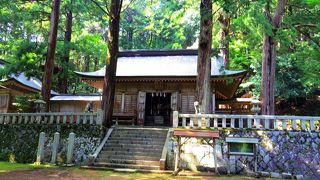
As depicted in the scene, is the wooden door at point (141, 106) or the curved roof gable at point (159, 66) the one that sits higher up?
the curved roof gable at point (159, 66)

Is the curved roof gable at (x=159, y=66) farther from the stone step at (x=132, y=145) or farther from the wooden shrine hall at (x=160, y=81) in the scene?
the stone step at (x=132, y=145)

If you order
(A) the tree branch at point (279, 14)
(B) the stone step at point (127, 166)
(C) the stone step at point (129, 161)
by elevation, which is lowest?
(B) the stone step at point (127, 166)

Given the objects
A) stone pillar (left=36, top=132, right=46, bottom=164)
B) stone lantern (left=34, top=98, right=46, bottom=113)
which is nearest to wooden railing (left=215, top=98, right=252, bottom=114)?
stone lantern (left=34, top=98, right=46, bottom=113)

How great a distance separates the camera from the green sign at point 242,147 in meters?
9.10

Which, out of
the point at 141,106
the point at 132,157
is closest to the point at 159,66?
the point at 141,106

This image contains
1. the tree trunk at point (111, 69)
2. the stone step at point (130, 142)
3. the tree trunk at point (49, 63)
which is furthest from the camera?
the tree trunk at point (49, 63)

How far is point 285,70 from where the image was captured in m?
18.6

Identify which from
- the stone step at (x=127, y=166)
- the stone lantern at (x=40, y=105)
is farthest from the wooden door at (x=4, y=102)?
the stone step at (x=127, y=166)

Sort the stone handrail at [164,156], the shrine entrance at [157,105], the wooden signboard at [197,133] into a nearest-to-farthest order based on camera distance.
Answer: the wooden signboard at [197,133], the stone handrail at [164,156], the shrine entrance at [157,105]

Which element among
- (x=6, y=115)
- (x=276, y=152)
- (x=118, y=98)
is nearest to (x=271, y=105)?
(x=276, y=152)

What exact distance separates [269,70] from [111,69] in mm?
6935

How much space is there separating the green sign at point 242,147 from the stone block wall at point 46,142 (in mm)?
5422

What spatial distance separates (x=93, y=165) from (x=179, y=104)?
22.1ft

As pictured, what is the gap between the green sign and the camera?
29.9 ft
